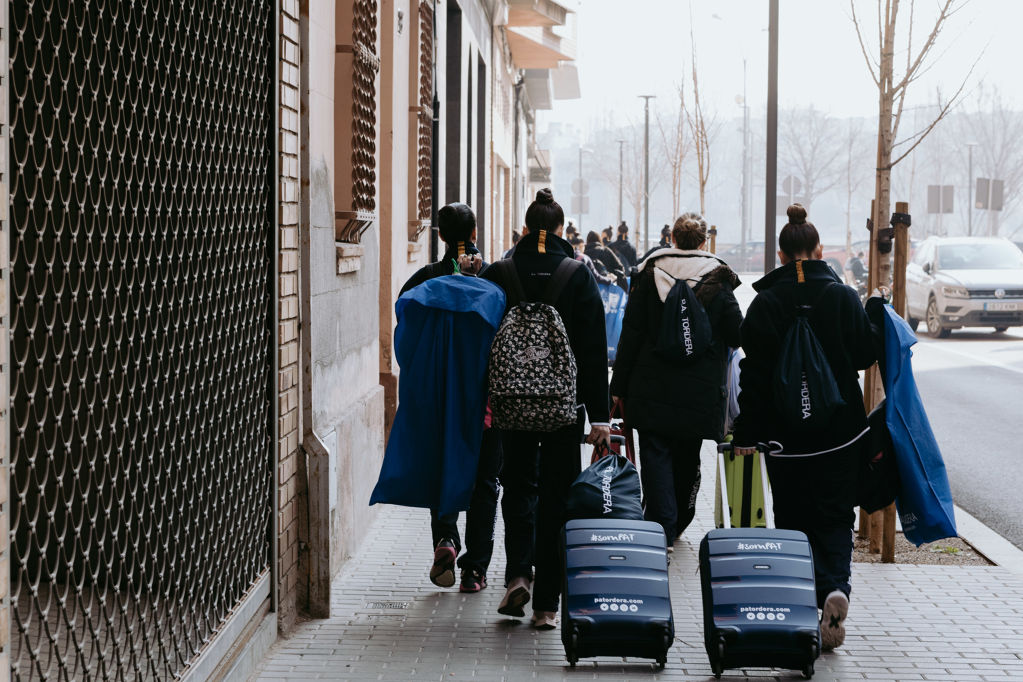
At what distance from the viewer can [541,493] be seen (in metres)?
5.98

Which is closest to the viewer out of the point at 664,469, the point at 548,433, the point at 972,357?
the point at 548,433

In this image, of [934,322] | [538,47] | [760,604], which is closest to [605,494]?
[760,604]

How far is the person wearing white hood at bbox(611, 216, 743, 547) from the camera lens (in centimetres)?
680

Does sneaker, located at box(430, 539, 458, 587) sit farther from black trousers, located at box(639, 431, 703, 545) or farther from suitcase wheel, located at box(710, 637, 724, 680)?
suitcase wheel, located at box(710, 637, 724, 680)

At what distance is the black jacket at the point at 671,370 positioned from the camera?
6.80m

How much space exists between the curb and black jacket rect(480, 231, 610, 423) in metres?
2.97

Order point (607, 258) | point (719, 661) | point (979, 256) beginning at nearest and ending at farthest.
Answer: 1. point (719, 661)
2. point (607, 258)
3. point (979, 256)

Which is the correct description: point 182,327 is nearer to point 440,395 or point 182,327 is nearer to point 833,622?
point 440,395

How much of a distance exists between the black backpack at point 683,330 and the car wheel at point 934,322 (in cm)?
1913

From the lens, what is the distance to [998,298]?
24047mm

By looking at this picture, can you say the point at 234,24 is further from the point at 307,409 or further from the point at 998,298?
the point at 998,298

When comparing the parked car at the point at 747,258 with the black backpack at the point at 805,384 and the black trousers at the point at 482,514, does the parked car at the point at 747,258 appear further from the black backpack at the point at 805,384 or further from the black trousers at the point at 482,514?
the black backpack at the point at 805,384

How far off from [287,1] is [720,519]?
132 inches

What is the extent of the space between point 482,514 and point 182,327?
2.22 meters
